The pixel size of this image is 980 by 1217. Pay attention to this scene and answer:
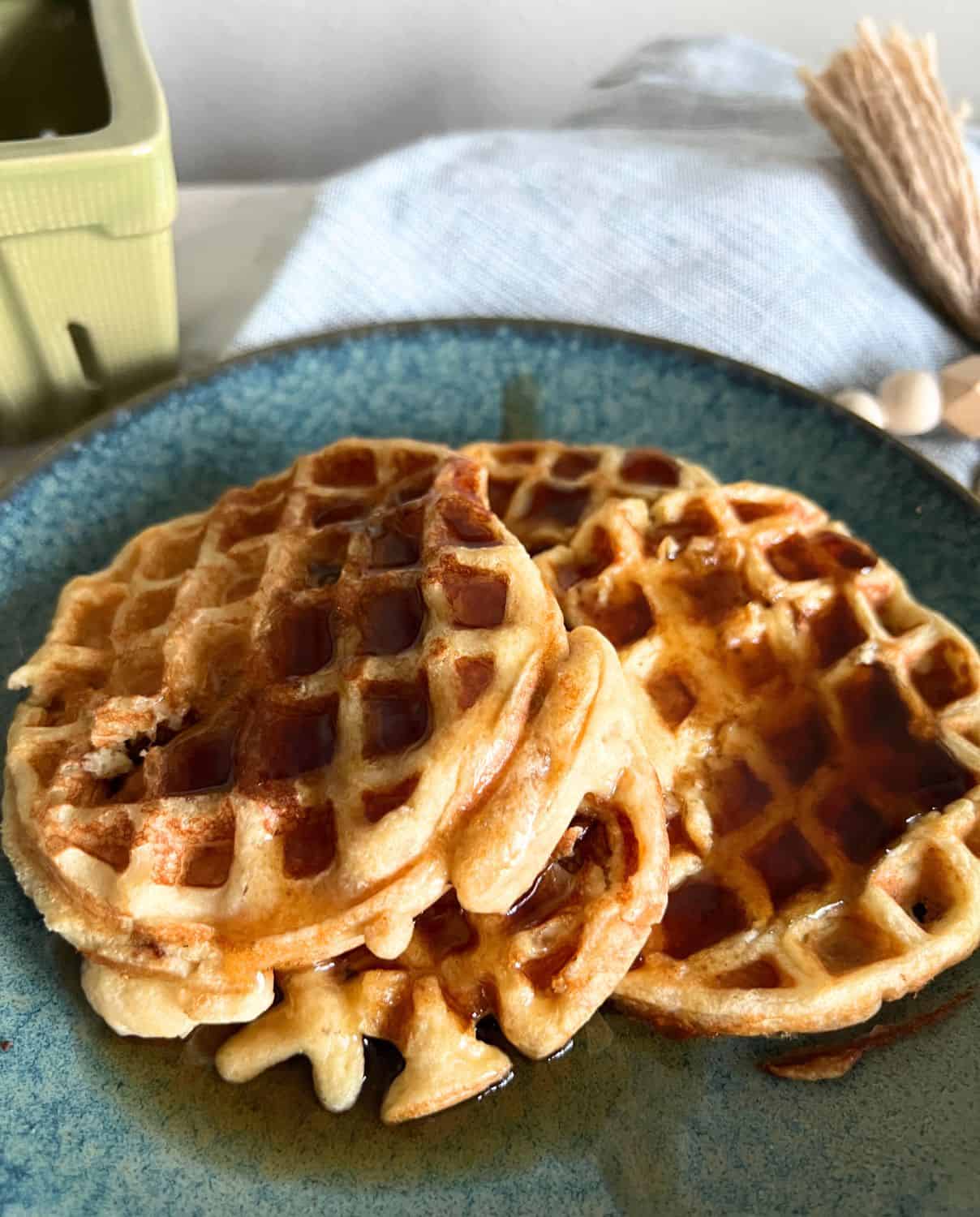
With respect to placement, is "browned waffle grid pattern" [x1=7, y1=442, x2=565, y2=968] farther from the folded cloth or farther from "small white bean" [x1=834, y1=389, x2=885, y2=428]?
"small white bean" [x1=834, y1=389, x2=885, y2=428]

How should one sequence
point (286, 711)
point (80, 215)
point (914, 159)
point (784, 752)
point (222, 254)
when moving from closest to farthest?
point (286, 711)
point (784, 752)
point (80, 215)
point (914, 159)
point (222, 254)

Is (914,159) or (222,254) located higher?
(914,159)

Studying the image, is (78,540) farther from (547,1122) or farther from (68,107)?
(547,1122)

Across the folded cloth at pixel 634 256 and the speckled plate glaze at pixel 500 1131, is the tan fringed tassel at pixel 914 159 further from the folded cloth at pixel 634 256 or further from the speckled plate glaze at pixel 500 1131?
the speckled plate glaze at pixel 500 1131

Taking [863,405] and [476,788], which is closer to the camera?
[476,788]

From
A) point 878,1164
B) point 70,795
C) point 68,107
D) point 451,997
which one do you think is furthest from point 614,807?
point 68,107

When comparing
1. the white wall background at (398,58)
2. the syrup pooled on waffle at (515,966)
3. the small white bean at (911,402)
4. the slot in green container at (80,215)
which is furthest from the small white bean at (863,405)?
the white wall background at (398,58)

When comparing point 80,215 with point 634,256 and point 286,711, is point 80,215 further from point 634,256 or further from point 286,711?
point 634,256

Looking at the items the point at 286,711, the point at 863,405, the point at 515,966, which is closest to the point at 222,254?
the point at 863,405
